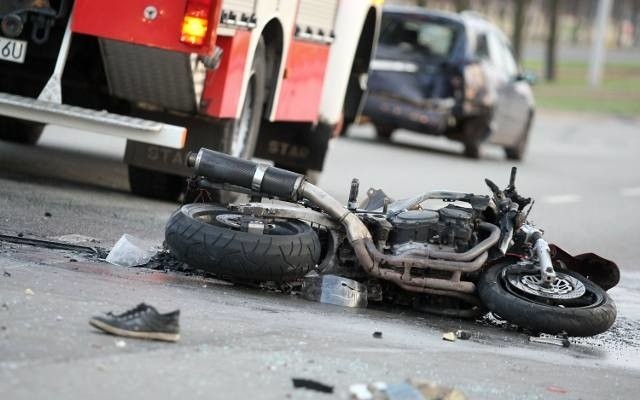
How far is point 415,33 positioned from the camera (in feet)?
71.2

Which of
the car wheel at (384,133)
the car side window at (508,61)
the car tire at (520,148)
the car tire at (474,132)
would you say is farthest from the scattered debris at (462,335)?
the car tire at (520,148)

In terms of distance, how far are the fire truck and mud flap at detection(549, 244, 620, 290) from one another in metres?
2.76

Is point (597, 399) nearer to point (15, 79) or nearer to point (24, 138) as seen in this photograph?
point (15, 79)

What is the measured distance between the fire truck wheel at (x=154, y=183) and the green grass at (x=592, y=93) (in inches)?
1200

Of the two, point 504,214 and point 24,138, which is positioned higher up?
point 504,214

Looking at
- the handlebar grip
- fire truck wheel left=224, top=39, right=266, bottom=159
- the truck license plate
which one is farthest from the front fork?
the truck license plate

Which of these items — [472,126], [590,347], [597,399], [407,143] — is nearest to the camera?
[597,399]

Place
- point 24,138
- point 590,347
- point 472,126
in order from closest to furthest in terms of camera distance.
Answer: point 590,347
point 24,138
point 472,126

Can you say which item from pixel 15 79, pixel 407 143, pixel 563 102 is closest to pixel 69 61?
pixel 15 79

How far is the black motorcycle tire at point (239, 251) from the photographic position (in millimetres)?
7465

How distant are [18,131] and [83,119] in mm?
4376

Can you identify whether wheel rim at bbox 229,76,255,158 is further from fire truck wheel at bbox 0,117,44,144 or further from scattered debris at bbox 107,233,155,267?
scattered debris at bbox 107,233,155,267

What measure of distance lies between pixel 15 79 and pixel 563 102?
34511 mm

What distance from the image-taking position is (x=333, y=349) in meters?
6.25
